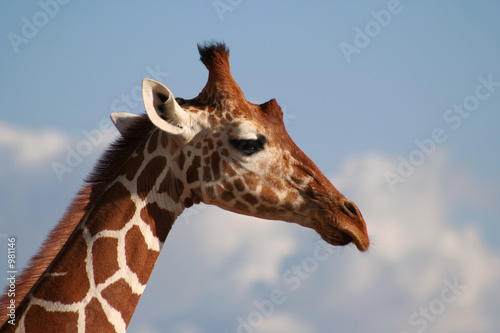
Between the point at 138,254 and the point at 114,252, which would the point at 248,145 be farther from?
the point at 114,252

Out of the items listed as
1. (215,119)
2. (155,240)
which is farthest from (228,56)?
(155,240)

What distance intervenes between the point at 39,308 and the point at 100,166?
168 cm

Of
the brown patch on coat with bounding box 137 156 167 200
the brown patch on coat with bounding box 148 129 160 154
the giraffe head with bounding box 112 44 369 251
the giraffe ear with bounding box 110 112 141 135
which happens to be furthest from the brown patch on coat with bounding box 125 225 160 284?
the giraffe ear with bounding box 110 112 141 135

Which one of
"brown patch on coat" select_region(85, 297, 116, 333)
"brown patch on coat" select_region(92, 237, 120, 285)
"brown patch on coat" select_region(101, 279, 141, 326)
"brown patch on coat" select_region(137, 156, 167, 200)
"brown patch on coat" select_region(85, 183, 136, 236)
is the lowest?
"brown patch on coat" select_region(85, 297, 116, 333)

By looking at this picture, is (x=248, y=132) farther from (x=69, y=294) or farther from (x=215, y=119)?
(x=69, y=294)

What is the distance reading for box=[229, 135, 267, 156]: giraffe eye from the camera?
7062 mm

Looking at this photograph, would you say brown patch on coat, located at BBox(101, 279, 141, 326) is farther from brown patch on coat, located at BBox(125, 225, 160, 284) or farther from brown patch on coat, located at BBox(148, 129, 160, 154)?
brown patch on coat, located at BBox(148, 129, 160, 154)

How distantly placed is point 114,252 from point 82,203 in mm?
655

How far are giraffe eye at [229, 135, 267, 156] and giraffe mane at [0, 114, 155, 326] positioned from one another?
0.99 m

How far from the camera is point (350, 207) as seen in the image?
7.10 m

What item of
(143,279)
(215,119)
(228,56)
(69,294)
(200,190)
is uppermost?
(228,56)

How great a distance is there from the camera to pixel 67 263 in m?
6.14

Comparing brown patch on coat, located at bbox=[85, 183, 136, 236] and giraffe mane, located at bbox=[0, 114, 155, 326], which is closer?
giraffe mane, located at bbox=[0, 114, 155, 326]

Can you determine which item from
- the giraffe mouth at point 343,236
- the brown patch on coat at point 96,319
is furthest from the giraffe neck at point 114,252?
the giraffe mouth at point 343,236
